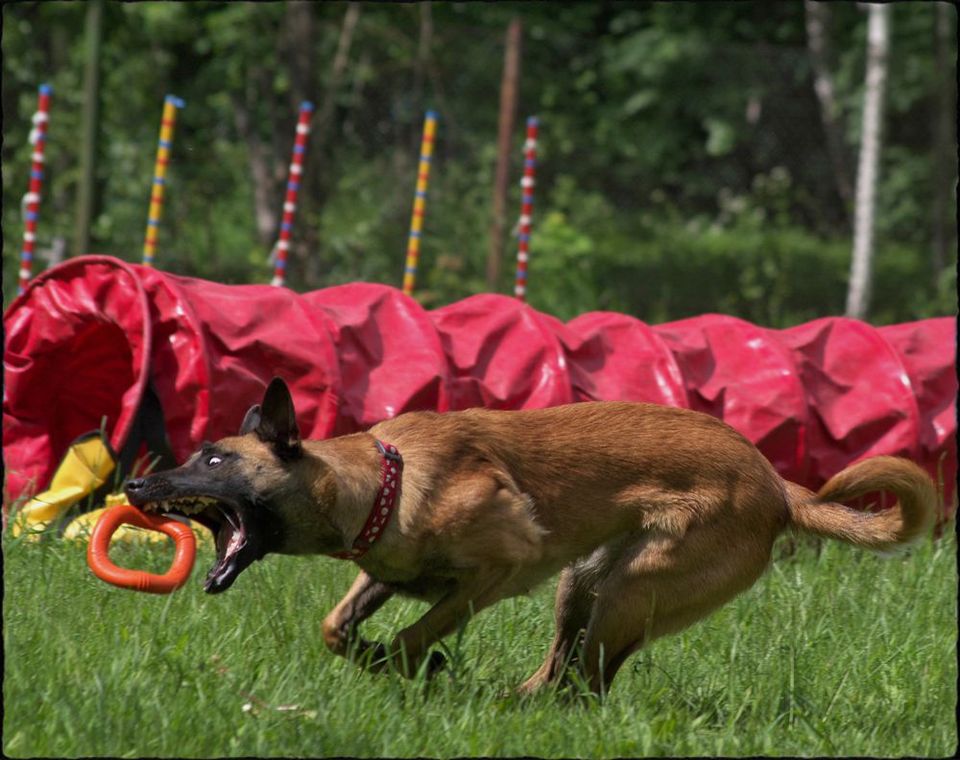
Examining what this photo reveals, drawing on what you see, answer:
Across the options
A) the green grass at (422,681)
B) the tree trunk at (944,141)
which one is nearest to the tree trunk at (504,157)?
the tree trunk at (944,141)

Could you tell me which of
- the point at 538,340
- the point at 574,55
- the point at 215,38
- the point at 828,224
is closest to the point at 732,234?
the point at 828,224

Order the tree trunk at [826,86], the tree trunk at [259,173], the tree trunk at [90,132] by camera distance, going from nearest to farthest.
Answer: the tree trunk at [90,132], the tree trunk at [259,173], the tree trunk at [826,86]

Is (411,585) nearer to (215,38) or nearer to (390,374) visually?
(390,374)

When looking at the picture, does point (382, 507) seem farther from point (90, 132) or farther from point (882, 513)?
point (90, 132)

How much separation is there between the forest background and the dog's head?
273 inches

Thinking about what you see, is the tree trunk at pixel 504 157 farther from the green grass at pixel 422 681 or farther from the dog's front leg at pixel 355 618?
the dog's front leg at pixel 355 618

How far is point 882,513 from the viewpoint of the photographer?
4297 mm

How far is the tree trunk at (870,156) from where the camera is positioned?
12.4m

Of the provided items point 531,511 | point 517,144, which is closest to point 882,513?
point 531,511

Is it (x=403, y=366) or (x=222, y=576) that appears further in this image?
(x=403, y=366)

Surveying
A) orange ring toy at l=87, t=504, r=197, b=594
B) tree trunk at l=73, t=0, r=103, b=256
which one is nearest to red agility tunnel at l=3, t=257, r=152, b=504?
orange ring toy at l=87, t=504, r=197, b=594

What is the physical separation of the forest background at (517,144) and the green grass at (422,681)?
6.41 meters

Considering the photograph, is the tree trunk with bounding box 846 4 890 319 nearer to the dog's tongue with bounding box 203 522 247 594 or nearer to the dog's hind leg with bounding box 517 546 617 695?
the dog's hind leg with bounding box 517 546 617 695

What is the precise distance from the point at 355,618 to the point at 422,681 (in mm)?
418
